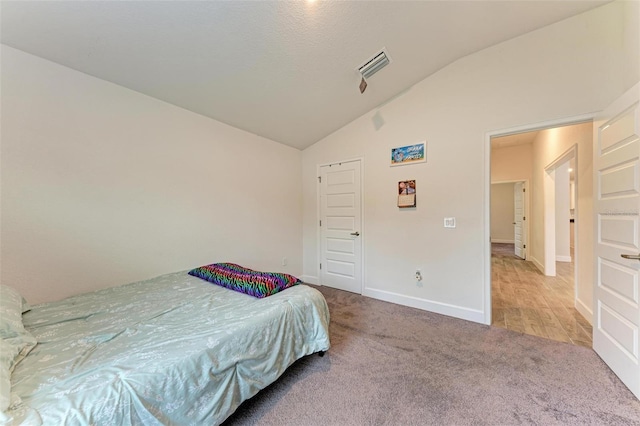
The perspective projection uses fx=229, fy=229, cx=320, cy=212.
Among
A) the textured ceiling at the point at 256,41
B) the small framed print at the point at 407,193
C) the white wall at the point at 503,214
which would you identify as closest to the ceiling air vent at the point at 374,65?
the textured ceiling at the point at 256,41

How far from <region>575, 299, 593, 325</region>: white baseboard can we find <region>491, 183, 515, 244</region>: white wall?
6802mm

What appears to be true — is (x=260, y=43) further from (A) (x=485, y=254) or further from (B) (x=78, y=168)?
(A) (x=485, y=254)

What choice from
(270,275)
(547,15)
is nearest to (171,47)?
(270,275)

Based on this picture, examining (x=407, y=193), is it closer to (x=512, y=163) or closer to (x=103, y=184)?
(x=103, y=184)

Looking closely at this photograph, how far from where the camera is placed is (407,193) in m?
3.00

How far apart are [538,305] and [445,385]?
7.71 ft

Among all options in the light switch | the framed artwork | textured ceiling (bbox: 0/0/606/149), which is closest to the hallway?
the light switch

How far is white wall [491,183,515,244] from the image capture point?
8422 mm

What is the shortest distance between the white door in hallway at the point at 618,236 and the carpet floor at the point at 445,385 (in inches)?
9.0

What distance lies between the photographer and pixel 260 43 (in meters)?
1.95

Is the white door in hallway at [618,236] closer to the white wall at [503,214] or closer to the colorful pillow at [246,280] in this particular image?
the colorful pillow at [246,280]

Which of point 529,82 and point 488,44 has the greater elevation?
point 488,44

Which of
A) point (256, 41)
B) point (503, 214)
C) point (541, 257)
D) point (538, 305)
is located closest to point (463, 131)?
point (256, 41)

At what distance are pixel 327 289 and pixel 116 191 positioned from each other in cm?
292
